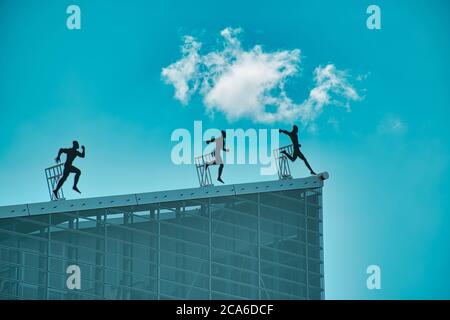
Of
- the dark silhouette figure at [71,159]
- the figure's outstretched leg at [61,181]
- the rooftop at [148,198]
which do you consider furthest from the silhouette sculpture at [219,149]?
the figure's outstretched leg at [61,181]

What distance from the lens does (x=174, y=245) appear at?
59.0 metres

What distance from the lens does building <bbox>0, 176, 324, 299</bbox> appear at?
56594 millimetres

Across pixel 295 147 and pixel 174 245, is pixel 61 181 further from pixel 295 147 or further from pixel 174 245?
pixel 295 147

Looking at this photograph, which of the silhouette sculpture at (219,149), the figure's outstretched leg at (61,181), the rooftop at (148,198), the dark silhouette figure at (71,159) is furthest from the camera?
the silhouette sculpture at (219,149)

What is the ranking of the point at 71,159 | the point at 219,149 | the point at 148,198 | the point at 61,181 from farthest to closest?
1. the point at 148,198
2. the point at 219,149
3. the point at 61,181
4. the point at 71,159

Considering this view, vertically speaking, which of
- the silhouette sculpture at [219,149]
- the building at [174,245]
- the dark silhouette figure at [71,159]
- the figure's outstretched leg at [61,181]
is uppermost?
the silhouette sculpture at [219,149]

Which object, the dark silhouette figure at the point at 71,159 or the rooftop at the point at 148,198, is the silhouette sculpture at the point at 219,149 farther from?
the dark silhouette figure at the point at 71,159

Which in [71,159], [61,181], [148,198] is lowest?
[148,198]

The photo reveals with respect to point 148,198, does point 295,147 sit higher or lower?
higher

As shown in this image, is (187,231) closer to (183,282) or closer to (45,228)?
(183,282)

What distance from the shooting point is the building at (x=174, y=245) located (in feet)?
186

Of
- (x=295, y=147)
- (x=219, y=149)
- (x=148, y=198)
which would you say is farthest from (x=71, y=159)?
(x=295, y=147)

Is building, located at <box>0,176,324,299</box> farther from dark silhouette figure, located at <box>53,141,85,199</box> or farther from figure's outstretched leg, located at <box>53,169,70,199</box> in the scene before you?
dark silhouette figure, located at <box>53,141,85,199</box>
